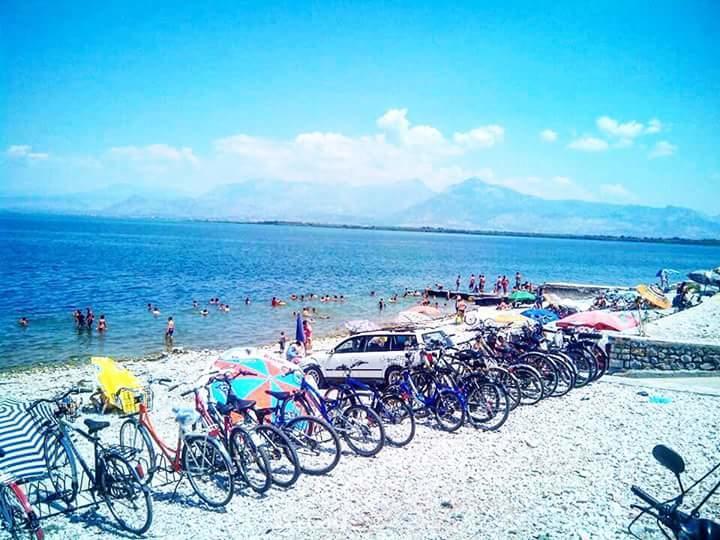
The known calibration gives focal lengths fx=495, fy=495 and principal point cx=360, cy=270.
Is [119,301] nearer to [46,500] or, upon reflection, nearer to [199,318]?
[199,318]

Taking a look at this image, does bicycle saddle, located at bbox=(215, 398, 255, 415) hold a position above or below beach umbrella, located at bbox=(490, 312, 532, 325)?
above

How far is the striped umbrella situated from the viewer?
226 inches

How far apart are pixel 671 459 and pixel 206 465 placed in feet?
18.1

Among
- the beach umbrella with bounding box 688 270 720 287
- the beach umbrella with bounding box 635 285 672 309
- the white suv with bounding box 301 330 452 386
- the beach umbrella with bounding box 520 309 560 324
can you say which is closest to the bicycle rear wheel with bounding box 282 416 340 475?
the white suv with bounding box 301 330 452 386

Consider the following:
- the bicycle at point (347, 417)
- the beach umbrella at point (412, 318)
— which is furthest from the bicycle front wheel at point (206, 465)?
the beach umbrella at point (412, 318)

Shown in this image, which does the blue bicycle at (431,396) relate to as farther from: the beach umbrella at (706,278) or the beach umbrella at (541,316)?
the beach umbrella at (706,278)

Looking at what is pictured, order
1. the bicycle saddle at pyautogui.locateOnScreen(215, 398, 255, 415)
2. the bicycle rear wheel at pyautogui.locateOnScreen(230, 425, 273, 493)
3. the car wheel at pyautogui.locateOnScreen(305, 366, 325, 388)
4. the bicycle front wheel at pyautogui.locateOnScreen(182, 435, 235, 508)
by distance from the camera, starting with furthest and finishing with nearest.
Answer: the car wheel at pyautogui.locateOnScreen(305, 366, 325, 388) → the bicycle saddle at pyautogui.locateOnScreen(215, 398, 255, 415) → the bicycle rear wheel at pyautogui.locateOnScreen(230, 425, 273, 493) → the bicycle front wheel at pyautogui.locateOnScreen(182, 435, 235, 508)

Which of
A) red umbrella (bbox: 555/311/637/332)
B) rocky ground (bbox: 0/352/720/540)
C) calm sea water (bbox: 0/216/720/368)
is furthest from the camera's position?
calm sea water (bbox: 0/216/720/368)

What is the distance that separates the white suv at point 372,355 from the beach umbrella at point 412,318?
11750 mm

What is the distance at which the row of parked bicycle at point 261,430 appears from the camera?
20.3 feet

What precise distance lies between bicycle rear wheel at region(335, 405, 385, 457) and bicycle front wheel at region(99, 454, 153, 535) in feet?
10.2

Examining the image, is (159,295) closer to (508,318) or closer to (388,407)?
(508,318)

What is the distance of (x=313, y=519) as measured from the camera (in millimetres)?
6340

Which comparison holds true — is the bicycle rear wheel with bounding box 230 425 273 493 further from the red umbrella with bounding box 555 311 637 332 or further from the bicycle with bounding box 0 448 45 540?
the red umbrella with bounding box 555 311 637 332
